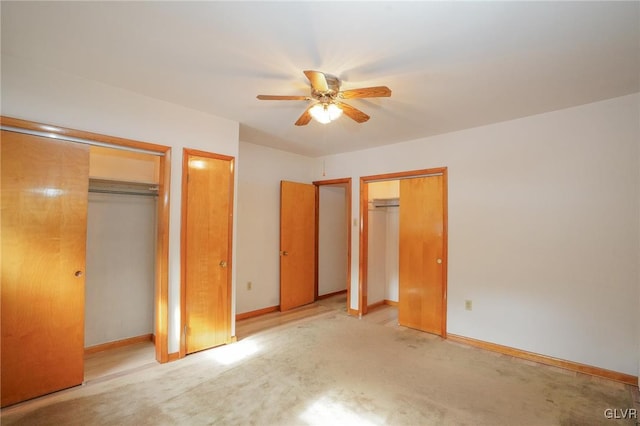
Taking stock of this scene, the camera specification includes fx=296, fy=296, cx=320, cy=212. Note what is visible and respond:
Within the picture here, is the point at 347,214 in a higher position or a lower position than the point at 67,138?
lower

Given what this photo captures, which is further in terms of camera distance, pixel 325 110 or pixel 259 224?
pixel 259 224

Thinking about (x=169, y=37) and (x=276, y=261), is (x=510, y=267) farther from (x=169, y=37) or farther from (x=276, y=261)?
(x=169, y=37)

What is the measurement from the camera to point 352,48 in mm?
1941

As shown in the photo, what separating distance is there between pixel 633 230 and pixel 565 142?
0.97m

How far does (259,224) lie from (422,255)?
2400 mm

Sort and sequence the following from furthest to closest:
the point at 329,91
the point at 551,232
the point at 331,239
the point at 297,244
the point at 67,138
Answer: the point at 331,239 → the point at 297,244 → the point at 551,232 → the point at 67,138 → the point at 329,91

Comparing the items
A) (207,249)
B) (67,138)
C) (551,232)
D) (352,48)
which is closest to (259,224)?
(207,249)

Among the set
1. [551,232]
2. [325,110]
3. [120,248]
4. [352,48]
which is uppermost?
[352,48]

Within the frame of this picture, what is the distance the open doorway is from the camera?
552 centimetres

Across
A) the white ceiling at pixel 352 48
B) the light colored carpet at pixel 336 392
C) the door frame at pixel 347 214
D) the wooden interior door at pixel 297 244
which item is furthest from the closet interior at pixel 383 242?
the white ceiling at pixel 352 48

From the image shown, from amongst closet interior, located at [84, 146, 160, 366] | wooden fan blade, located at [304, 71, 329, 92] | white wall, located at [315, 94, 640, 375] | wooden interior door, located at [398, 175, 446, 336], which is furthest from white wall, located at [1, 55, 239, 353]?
white wall, located at [315, 94, 640, 375]

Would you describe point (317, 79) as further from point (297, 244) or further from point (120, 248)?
point (297, 244)

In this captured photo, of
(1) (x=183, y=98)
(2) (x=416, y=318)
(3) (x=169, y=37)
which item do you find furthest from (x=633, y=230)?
(1) (x=183, y=98)

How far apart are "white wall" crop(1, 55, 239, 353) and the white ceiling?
0.13m
